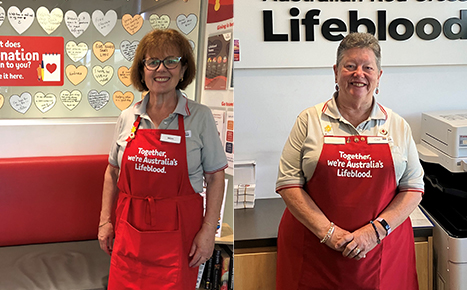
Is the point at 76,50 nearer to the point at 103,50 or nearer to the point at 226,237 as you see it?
the point at 103,50

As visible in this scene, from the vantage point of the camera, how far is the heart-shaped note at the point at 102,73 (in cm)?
138

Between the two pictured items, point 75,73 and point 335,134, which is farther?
point 335,134

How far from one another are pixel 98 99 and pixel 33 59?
27cm

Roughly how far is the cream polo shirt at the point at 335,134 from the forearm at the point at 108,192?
68cm

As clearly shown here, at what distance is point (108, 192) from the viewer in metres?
1.33

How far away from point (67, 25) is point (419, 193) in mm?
1462

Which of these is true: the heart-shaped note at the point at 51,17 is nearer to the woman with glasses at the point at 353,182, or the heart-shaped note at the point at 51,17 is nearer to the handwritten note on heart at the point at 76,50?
the handwritten note on heart at the point at 76,50

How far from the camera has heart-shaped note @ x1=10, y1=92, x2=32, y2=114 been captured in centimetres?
142

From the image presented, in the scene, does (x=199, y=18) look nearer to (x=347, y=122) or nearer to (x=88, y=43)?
(x=88, y=43)

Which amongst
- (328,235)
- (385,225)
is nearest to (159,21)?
(328,235)

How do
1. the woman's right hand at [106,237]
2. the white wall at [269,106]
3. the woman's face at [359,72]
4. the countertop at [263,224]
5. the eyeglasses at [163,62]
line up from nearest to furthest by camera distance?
Answer: the eyeglasses at [163,62] < the woman's right hand at [106,237] < the woman's face at [359,72] < the countertop at [263,224] < the white wall at [269,106]

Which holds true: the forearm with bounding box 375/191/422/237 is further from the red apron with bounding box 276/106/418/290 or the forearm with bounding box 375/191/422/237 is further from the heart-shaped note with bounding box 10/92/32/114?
the heart-shaped note with bounding box 10/92/32/114

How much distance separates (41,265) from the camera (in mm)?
1448

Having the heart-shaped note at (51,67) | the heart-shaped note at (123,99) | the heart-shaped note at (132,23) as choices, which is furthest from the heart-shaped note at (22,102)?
the heart-shaped note at (132,23)
